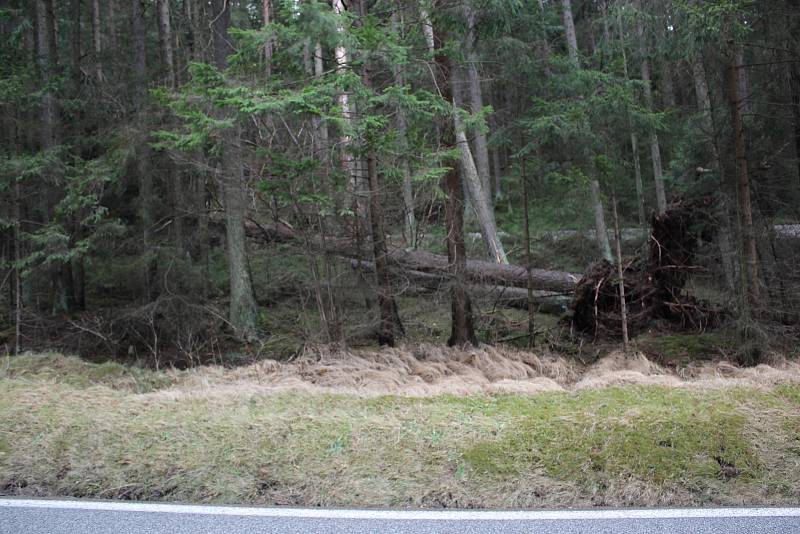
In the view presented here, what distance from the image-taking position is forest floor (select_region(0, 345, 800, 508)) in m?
5.01

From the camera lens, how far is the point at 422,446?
218 inches

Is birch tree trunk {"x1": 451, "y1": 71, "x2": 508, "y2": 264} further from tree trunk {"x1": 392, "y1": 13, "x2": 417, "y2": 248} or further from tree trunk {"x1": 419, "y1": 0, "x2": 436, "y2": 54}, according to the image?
tree trunk {"x1": 392, "y1": 13, "x2": 417, "y2": 248}

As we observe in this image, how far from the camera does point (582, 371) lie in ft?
34.8

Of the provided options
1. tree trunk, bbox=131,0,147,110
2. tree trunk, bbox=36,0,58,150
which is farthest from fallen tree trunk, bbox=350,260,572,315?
tree trunk, bbox=36,0,58,150

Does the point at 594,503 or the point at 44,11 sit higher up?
the point at 44,11

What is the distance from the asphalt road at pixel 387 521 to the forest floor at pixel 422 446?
217mm

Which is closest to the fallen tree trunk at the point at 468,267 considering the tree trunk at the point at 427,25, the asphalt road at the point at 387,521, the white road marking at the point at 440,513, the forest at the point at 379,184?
the forest at the point at 379,184

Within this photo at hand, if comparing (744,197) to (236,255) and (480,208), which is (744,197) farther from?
(236,255)

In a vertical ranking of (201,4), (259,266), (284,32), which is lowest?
(259,266)

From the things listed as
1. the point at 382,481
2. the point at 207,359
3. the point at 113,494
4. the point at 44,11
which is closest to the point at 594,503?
the point at 382,481

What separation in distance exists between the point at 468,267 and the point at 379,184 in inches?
130

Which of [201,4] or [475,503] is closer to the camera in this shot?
[475,503]

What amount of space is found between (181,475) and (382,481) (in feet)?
5.55

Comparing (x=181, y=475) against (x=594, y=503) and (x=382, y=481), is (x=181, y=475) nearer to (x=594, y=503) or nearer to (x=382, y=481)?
(x=382, y=481)
